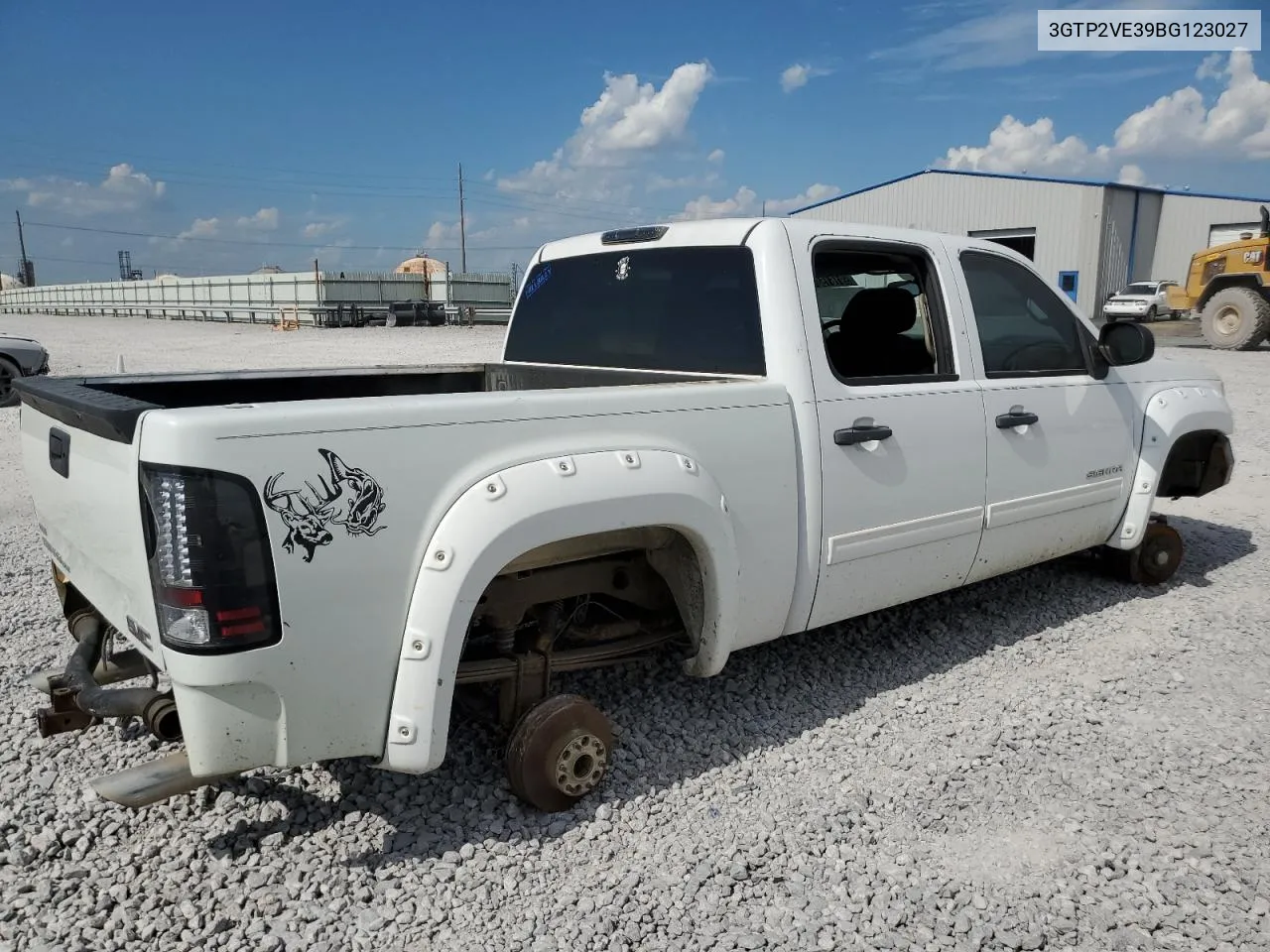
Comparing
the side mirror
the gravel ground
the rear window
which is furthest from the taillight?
the side mirror

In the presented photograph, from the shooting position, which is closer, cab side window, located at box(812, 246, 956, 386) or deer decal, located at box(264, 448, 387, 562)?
deer decal, located at box(264, 448, 387, 562)

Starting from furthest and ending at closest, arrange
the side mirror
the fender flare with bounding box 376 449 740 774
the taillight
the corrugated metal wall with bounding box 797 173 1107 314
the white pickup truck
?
the corrugated metal wall with bounding box 797 173 1107 314 → the side mirror → the fender flare with bounding box 376 449 740 774 → the white pickup truck → the taillight

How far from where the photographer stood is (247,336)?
33.7m

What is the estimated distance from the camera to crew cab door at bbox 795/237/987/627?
3.51 meters

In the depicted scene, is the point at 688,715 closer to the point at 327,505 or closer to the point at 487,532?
the point at 487,532

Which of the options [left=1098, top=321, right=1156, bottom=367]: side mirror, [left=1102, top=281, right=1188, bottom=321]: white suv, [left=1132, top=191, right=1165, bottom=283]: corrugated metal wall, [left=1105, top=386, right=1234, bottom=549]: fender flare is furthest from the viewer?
[left=1132, top=191, right=1165, bottom=283]: corrugated metal wall

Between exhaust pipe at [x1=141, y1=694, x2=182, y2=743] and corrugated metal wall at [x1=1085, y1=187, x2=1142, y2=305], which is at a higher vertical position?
corrugated metal wall at [x1=1085, y1=187, x2=1142, y2=305]

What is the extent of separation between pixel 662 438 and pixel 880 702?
1666 millimetres

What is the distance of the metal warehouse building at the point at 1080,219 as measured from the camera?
3334cm

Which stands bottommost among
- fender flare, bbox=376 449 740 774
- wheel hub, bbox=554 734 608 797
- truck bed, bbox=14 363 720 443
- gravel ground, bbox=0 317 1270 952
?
gravel ground, bbox=0 317 1270 952

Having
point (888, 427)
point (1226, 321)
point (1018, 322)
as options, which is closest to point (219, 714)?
point (888, 427)

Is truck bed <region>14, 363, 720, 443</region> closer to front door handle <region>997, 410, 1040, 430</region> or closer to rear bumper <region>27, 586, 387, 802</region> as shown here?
rear bumper <region>27, 586, 387, 802</region>

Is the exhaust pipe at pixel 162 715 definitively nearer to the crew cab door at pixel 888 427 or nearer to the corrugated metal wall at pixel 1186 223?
the crew cab door at pixel 888 427

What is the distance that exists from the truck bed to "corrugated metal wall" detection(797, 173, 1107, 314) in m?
30.1
